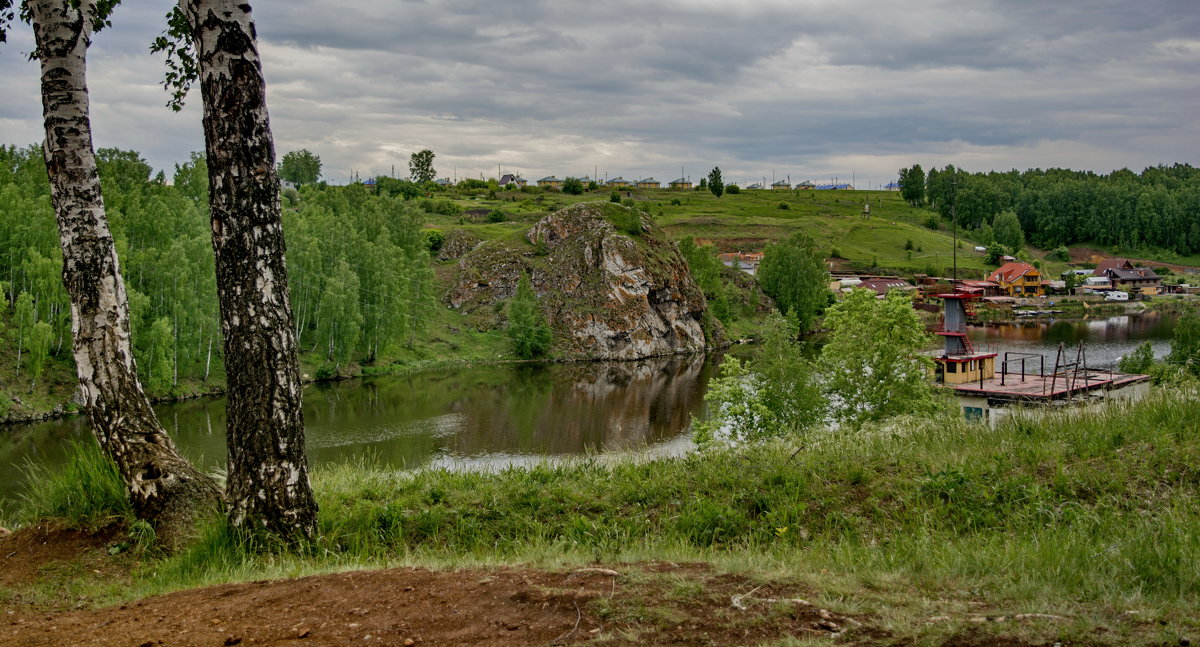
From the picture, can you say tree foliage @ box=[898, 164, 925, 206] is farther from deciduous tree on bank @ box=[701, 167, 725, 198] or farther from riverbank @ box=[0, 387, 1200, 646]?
riverbank @ box=[0, 387, 1200, 646]

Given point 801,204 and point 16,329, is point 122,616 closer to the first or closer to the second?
Result: point 16,329

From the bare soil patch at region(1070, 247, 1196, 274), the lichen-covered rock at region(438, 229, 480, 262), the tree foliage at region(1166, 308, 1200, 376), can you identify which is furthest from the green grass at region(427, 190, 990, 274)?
the tree foliage at region(1166, 308, 1200, 376)

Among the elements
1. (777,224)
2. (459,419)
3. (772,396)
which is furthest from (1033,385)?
(777,224)

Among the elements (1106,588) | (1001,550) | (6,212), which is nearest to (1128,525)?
(1001,550)

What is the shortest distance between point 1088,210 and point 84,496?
180515mm

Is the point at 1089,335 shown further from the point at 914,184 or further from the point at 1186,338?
the point at 914,184

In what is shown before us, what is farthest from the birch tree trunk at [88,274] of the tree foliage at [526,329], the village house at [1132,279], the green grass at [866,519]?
the village house at [1132,279]

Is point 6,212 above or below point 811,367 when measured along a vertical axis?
above

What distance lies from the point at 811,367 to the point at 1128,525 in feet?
93.6

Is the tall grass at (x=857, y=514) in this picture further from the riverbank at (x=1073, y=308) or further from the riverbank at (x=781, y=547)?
the riverbank at (x=1073, y=308)

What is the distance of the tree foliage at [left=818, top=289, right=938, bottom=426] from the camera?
3128 cm

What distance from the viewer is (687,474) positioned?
8.56 metres

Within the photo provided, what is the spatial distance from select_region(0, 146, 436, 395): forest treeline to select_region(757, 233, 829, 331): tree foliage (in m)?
43.3

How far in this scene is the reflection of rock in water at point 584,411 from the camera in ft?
124
